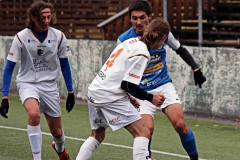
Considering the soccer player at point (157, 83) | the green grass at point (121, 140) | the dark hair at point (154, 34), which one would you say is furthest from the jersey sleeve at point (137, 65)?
the green grass at point (121, 140)

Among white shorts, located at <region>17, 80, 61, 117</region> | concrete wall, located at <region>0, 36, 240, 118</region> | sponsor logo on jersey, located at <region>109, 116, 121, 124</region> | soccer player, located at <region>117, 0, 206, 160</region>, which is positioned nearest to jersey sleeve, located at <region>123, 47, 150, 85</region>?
sponsor logo on jersey, located at <region>109, 116, 121, 124</region>

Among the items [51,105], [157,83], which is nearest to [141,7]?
[157,83]

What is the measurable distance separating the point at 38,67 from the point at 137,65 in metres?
2.03

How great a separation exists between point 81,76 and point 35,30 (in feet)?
26.7

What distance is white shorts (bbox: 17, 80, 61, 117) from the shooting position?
8.70 meters

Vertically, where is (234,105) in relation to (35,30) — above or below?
below

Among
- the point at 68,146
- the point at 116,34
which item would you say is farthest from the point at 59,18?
the point at 68,146

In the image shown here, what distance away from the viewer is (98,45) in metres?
16.4

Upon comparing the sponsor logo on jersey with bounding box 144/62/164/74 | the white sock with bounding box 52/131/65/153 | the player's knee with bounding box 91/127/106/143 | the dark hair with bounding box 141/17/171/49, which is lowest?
the white sock with bounding box 52/131/65/153

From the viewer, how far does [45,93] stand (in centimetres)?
881

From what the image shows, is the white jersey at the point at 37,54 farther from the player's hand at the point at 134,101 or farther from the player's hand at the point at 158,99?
the player's hand at the point at 158,99

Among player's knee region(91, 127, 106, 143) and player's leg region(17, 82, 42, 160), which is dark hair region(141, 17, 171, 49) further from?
player's leg region(17, 82, 42, 160)

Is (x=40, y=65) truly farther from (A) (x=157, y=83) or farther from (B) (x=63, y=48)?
(A) (x=157, y=83)

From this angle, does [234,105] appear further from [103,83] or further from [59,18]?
[59,18]
